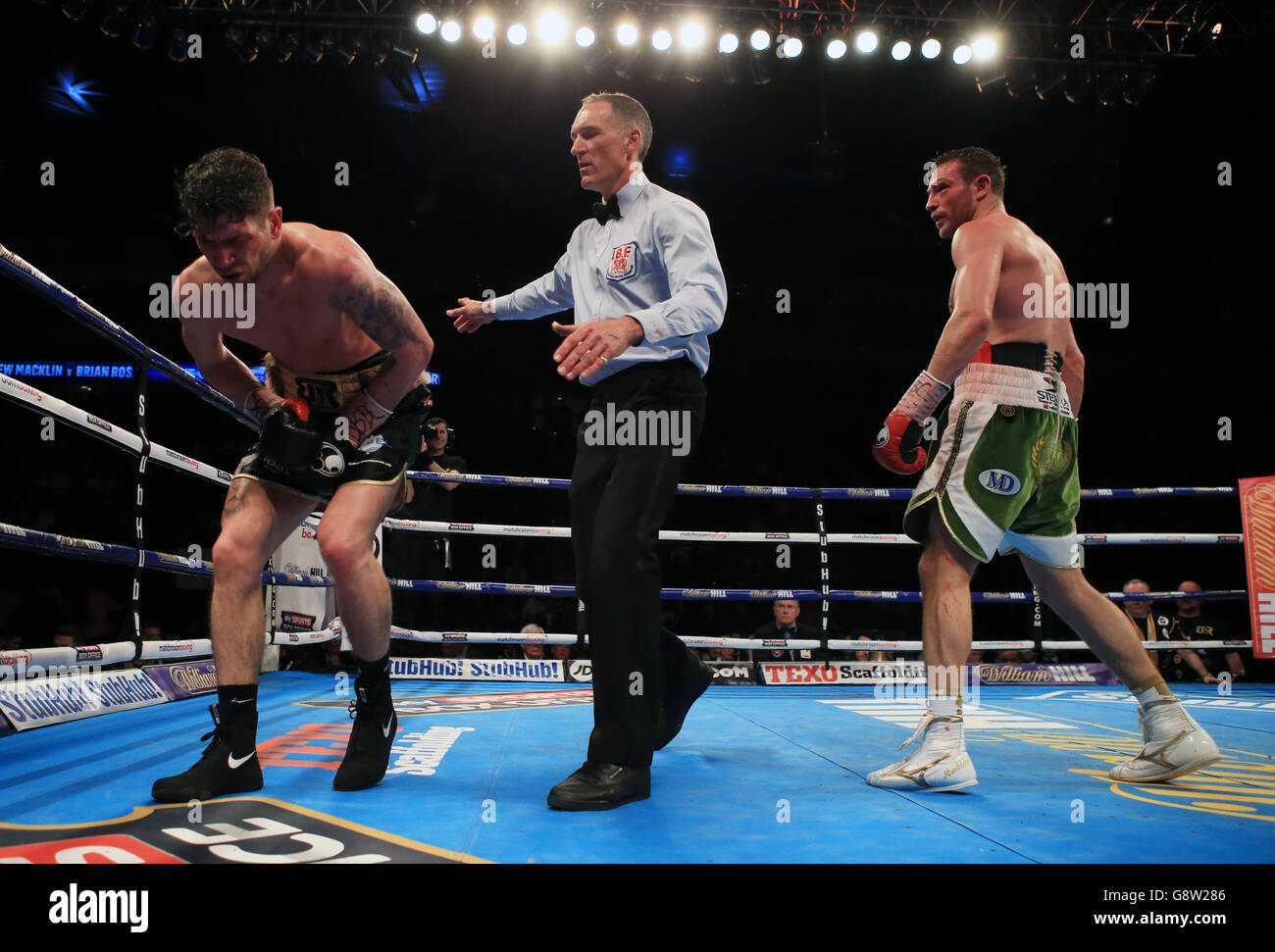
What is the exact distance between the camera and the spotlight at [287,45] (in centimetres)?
590

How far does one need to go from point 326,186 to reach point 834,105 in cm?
515

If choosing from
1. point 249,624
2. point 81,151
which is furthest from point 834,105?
point 249,624

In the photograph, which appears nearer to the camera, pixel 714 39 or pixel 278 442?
pixel 278 442

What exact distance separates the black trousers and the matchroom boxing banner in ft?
12.5

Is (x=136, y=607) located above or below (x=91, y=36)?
below

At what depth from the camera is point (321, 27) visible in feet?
19.5

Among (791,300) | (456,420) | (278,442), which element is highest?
(791,300)

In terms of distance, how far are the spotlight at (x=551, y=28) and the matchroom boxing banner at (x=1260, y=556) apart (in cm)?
519

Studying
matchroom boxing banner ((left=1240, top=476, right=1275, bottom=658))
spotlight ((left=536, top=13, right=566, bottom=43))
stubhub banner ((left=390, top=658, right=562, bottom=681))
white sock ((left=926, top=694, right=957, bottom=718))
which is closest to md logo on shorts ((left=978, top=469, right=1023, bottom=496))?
white sock ((left=926, top=694, right=957, bottom=718))

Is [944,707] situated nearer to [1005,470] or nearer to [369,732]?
[1005,470]

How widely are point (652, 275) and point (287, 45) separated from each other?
560cm

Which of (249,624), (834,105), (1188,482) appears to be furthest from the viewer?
(1188,482)

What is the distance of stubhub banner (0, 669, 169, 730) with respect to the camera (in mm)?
1968
